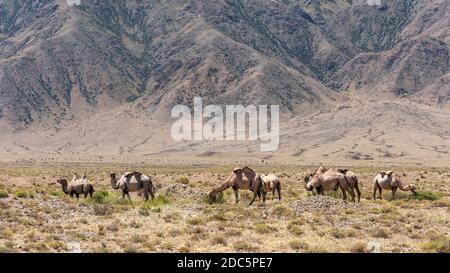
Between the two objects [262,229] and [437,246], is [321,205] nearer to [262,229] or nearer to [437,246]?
[262,229]

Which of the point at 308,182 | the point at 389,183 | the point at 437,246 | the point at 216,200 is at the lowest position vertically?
the point at 216,200

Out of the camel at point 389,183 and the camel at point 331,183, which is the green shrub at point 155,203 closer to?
the camel at point 331,183

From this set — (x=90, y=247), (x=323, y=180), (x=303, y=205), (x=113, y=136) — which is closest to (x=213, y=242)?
(x=90, y=247)

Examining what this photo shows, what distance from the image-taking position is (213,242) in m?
19.5

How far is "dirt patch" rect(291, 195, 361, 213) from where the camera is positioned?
89.8ft

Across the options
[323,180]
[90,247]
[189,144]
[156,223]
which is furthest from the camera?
[189,144]

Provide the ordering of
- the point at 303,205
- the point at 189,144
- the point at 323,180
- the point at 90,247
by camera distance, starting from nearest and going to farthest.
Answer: the point at 90,247, the point at 303,205, the point at 323,180, the point at 189,144

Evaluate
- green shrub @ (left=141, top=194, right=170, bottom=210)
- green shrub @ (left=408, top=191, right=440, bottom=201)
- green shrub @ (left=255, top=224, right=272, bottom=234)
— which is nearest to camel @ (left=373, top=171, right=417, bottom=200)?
green shrub @ (left=408, top=191, right=440, bottom=201)

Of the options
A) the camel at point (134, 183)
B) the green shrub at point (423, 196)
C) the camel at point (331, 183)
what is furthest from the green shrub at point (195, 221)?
the green shrub at point (423, 196)

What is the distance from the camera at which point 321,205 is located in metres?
27.7

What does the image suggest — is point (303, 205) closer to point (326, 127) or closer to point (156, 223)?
point (156, 223)

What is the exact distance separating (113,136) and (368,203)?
162m

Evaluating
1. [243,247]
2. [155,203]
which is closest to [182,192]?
[155,203]

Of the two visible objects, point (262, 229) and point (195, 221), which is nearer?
point (262, 229)
